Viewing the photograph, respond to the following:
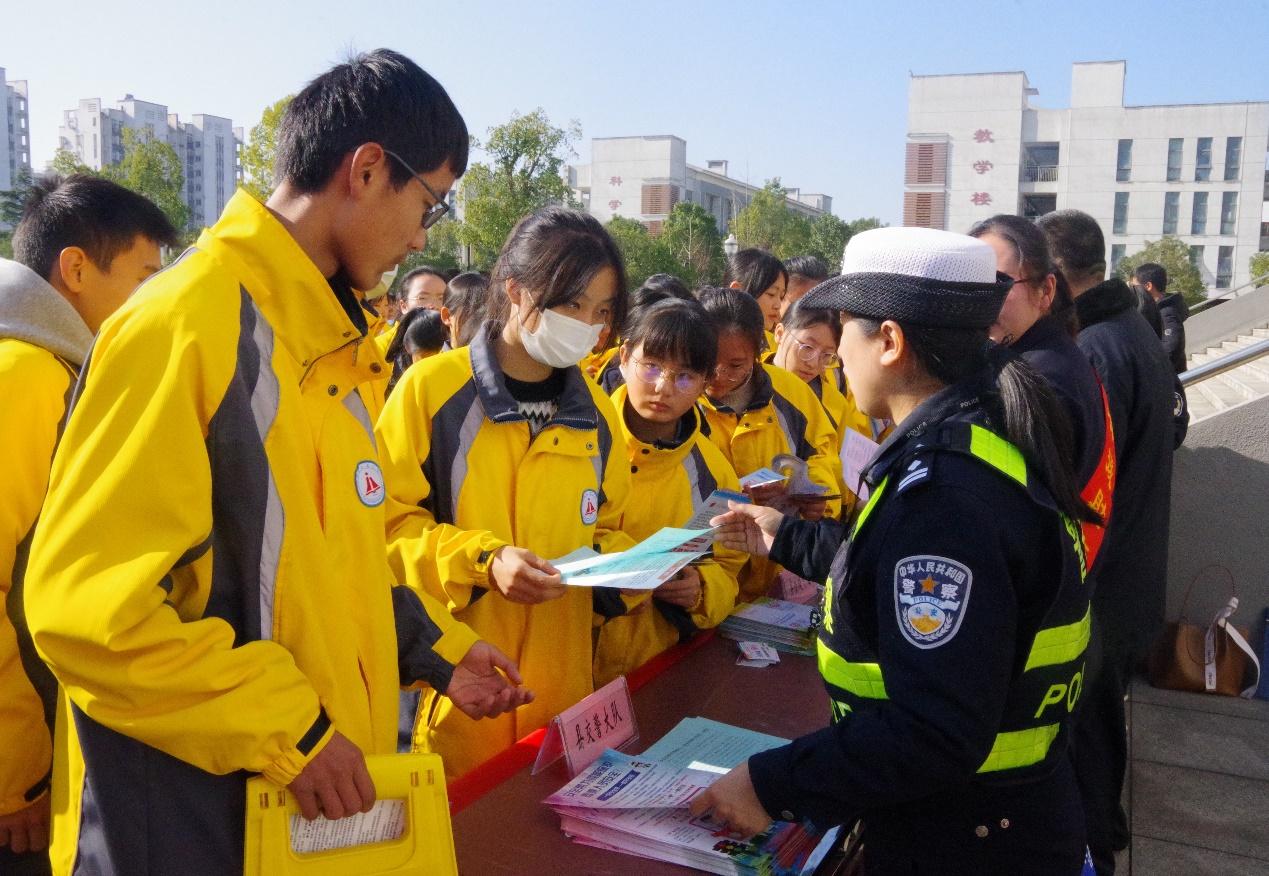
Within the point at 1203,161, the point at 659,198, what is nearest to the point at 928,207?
the point at 1203,161

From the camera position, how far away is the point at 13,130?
96.7 m

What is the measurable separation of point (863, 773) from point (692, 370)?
4.91 ft

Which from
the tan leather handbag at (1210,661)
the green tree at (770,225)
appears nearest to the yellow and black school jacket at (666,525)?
the tan leather handbag at (1210,661)

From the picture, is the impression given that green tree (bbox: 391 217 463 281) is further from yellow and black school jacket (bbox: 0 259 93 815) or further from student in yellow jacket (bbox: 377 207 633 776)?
yellow and black school jacket (bbox: 0 259 93 815)

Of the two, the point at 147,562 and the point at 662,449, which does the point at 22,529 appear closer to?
the point at 147,562

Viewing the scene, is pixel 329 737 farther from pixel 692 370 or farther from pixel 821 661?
pixel 692 370

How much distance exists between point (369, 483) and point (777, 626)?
1.40 meters

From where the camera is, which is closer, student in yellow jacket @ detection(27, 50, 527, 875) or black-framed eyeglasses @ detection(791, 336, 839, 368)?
student in yellow jacket @ detection(27, 50, 527, 875)

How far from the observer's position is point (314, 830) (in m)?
1.27

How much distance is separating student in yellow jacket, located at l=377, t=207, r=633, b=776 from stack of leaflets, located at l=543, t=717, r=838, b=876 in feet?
1.86

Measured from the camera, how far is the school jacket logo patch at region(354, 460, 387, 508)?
1414 mm

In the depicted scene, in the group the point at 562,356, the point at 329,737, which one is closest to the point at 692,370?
the point at 562,356

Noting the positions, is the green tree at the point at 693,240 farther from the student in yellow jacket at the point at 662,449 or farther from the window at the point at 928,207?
the student in yellow jacket at the point at 662,449

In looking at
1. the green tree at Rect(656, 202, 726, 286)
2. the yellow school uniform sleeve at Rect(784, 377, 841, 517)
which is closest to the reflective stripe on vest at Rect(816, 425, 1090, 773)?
the yellow school uniform sleeve at Rect(784, 377, 841, 517)
